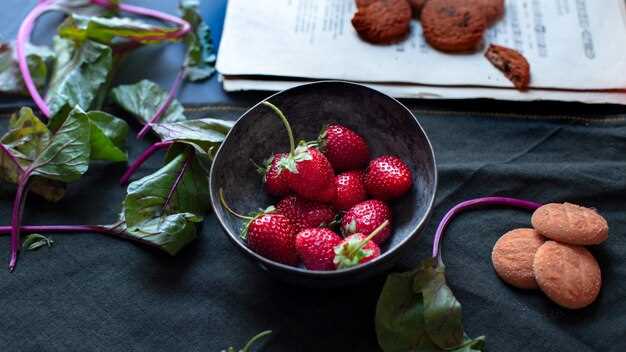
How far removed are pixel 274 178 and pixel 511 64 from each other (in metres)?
0.36

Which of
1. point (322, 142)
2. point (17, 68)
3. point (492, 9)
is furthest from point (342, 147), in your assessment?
point (17, 68)

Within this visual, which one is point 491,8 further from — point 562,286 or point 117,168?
point 117,168

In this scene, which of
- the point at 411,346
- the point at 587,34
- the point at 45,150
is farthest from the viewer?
the point at 587,34

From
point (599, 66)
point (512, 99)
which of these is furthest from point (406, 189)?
point (599, 66)

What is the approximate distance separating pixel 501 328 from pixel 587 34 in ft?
1.43

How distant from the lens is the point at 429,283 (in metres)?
0.57

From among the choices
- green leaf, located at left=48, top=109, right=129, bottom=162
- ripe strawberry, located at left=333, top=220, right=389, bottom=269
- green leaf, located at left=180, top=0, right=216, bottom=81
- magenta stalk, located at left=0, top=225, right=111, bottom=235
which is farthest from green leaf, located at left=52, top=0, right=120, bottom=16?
ripe strawberry, located at left=333, top=220, right=389, bottom=269

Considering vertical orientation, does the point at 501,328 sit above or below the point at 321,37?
below

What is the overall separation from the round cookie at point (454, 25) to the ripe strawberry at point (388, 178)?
0.79 ft

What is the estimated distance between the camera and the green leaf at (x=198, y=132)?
0.68 metres

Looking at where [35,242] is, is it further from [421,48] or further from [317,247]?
[421,48]

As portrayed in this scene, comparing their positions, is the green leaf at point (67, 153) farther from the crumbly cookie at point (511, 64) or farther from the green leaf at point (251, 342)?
the crumbly cookie at point (511, 64)

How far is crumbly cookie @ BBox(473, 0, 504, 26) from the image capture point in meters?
0.82

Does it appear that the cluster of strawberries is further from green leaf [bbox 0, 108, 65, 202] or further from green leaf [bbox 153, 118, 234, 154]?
green leaf [bbox 0, 108, 65, 202]
